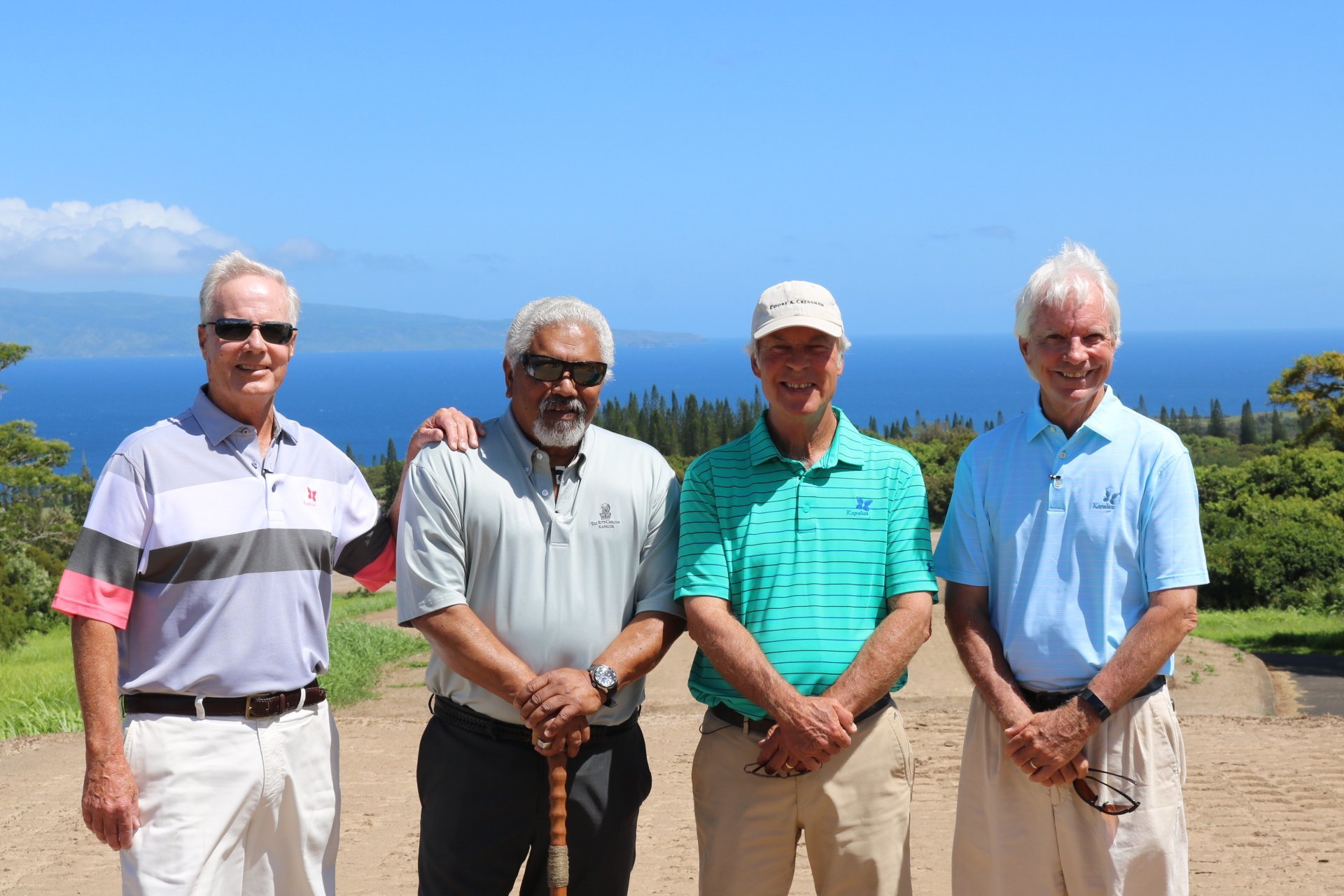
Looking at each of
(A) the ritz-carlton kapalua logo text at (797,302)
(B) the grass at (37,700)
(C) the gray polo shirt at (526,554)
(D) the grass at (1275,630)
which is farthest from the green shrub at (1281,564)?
(C) the gray polo shirt at (526,554)

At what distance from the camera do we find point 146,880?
3836mm

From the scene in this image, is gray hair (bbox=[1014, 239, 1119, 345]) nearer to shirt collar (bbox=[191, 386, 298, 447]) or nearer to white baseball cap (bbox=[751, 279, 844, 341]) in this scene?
white baseball cap (bbox=[751, 279, 844, 341])

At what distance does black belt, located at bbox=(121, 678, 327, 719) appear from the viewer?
392 centimetres

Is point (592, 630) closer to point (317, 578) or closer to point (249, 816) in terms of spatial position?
point (317, 578)

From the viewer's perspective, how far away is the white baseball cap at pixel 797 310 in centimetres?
400

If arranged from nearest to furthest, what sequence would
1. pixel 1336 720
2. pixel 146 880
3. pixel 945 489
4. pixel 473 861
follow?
pixel 146 880 < pixel 473 861 < pixel 1336 720 < pixel 945 489

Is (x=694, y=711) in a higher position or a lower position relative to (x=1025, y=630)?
lower

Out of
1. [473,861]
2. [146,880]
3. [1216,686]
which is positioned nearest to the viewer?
[146,880]

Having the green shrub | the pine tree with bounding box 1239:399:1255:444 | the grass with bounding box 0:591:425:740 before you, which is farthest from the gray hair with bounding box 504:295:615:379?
the pine tree with bounding box 1239:399:1255:444

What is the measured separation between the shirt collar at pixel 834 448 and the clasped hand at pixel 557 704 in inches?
37.4

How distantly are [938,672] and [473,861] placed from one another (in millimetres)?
11211

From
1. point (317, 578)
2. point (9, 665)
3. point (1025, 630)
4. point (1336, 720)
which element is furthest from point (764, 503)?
point (9, 665)

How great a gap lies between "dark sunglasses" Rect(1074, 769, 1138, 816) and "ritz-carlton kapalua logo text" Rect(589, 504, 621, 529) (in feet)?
5.59

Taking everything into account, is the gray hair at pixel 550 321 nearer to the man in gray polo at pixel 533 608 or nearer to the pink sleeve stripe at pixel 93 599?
the man in gray polo at pixel 533 608
